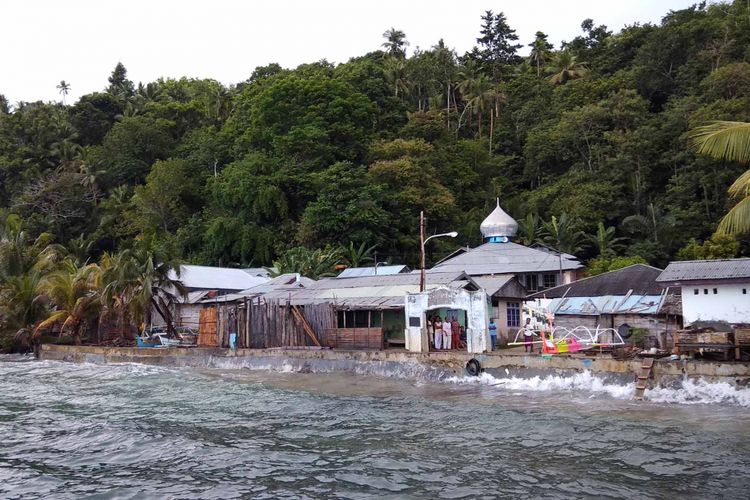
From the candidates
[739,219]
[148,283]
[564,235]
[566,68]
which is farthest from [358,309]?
[566,68]

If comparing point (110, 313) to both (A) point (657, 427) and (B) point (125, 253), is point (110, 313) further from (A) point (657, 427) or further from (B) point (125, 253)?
(A) point (657, 427)

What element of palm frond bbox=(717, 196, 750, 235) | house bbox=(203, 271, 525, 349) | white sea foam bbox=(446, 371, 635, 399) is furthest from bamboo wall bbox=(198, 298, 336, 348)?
palm frond bbox=(717, 196, 750, 235)

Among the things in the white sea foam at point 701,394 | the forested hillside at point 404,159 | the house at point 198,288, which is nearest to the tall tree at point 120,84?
the forested hillside at point 404,159

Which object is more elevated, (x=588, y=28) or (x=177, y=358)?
(x=588, y=28)

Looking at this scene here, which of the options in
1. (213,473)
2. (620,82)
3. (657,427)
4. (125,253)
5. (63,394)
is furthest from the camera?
(620,82)

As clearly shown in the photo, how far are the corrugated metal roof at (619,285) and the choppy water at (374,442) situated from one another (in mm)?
7445

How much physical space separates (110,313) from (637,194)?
37.3 meters

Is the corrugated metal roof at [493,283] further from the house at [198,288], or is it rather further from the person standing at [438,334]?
the house at [198,288]

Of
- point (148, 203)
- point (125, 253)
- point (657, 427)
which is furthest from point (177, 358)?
point (148, 203)

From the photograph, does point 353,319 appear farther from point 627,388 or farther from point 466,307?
point 627,388

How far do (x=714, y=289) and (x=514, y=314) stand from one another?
36.2ft

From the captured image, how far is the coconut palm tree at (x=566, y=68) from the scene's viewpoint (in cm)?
6412

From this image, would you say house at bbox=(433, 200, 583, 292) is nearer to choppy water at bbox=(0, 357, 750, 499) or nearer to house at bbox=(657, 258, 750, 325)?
house at bbox=(657, 258, 750, 325)

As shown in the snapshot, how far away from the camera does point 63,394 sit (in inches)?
885
